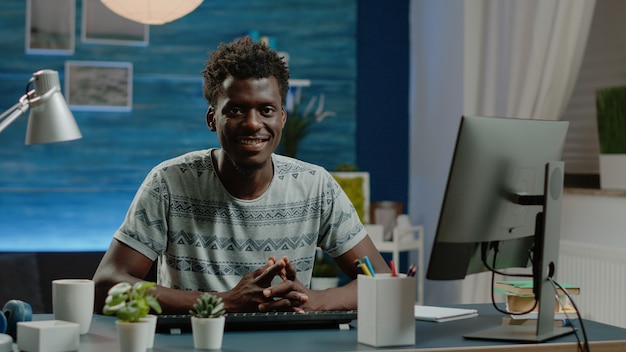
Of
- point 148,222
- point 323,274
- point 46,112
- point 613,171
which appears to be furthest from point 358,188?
point 46,112

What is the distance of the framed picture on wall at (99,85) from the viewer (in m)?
4.97

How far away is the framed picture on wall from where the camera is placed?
16.3ft

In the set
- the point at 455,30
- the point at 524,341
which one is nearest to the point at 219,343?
the point at 524,341

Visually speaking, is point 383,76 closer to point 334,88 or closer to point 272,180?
point 334,88

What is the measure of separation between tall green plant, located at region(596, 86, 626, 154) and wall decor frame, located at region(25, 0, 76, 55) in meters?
2.81

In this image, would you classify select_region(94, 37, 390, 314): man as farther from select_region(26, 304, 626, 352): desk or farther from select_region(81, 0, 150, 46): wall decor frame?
select_region(81, 0, 150, 46): wall decor frame

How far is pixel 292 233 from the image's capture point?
2.41 metres

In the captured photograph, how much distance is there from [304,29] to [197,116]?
0.80m

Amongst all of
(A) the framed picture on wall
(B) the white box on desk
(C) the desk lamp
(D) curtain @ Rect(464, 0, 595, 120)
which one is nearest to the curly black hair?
(C) the desk lamp

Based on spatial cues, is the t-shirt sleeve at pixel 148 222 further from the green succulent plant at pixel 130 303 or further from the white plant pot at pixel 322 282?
the white plant pot at pixel 322 282

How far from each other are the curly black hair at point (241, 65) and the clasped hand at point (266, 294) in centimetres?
53

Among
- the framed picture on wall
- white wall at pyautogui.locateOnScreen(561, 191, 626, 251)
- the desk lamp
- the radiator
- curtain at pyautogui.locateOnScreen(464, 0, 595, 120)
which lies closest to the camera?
the desk lamp

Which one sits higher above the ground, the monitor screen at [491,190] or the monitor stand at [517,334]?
the monitor screen at [491,190]

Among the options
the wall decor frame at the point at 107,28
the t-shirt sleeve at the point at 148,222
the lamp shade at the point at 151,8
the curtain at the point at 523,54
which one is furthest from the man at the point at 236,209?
the wall decor frame at the point at 107,28
